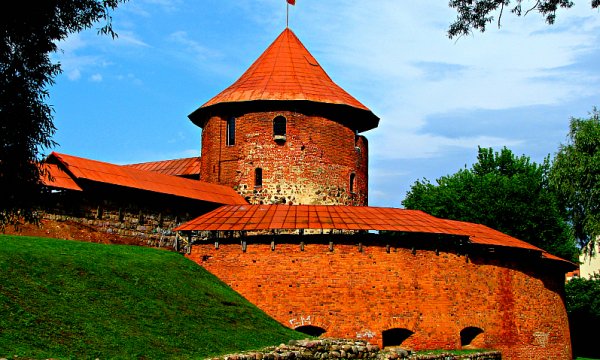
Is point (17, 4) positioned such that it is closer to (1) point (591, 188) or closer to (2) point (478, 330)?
(2) point (478, 330)

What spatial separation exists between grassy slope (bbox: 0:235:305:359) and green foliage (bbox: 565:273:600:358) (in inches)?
749

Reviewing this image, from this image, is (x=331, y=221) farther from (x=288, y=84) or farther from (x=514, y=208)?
(x=514, y=208)

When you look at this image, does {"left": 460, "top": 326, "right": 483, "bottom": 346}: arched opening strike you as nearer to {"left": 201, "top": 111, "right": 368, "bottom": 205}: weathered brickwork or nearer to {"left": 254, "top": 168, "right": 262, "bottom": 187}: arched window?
{"left": 201, "top": 111, "right": 368, "bottom": 205}: weathered brickwork

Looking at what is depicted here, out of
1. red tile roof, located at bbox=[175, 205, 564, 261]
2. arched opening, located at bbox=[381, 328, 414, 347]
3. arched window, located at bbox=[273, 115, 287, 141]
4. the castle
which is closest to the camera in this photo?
the castle

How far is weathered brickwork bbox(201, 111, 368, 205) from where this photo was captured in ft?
90.9

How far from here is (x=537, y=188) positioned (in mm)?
34750

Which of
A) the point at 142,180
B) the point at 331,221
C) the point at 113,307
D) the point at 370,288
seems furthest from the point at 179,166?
the point at 113,307

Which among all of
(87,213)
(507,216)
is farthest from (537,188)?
(87,213)

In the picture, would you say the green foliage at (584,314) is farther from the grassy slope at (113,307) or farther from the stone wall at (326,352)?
the grassy slope at (113,307)

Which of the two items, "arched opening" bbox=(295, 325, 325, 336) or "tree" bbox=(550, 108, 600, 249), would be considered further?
"tree" bbox=(550, 108, 600, 249)

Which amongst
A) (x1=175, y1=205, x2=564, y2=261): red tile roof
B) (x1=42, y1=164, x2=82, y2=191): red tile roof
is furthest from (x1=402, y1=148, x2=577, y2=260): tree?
(x1=42, y1=164, x2=82, y2=191): red tile roof

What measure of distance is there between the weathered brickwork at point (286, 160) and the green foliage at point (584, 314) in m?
12.3

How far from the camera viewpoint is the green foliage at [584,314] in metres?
32.9

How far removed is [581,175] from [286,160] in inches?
459
